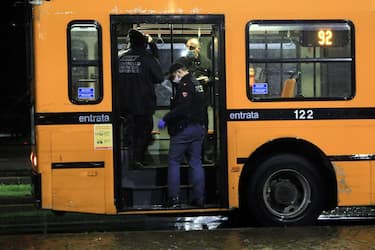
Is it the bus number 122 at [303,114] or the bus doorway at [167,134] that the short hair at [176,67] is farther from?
the bus number 122 at [303,114]

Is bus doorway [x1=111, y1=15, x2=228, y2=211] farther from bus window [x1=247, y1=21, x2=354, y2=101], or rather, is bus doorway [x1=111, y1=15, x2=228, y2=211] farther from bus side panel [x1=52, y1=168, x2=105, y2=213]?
bus window [x1=247, y1=21, x2=354, y2=101]

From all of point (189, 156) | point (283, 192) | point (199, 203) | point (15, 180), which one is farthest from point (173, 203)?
point (15, 180)

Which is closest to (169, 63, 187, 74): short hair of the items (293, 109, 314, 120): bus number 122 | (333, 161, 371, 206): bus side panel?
(293, 109, 314, 120): bus number 122

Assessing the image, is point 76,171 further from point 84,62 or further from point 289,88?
point 289,88

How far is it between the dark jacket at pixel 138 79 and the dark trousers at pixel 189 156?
53 cm

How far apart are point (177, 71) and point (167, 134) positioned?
0.90m

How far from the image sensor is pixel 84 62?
21.3 ft

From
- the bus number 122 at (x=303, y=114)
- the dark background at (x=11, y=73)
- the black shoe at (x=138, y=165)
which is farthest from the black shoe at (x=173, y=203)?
the dark background at (x=11, y=73)

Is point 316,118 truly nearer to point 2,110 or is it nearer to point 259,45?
point 259,45

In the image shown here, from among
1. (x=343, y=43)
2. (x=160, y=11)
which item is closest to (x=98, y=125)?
(x=160, y=11)

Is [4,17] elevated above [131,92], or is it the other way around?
[4,17]

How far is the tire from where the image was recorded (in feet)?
22.2

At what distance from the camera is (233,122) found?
21.9 ft

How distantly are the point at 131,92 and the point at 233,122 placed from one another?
1.21 metres
